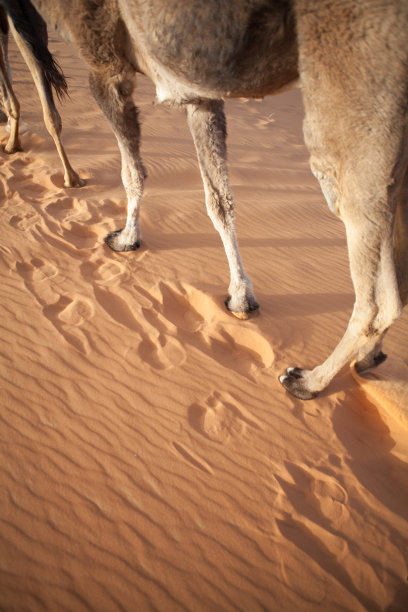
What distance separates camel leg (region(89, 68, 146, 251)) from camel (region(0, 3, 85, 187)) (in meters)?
1.55

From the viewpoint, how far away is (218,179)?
2.98 meters

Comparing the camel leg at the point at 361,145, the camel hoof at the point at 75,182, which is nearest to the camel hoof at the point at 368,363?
the camel leg at the point at 361,145

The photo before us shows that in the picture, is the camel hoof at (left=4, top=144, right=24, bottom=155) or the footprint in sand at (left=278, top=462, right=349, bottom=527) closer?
the footprint in sand at (left=278, top=462, right=349, bottom=527)

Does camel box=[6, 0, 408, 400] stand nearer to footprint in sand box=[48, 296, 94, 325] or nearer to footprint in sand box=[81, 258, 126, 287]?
footprint in sand box=[81, 258, 126, 287]

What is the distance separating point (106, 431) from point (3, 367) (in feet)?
3.05

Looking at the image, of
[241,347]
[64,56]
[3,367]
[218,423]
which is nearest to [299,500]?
[218,423]

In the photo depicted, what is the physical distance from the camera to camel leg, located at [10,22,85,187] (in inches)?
159

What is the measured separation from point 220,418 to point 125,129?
259 centimetres

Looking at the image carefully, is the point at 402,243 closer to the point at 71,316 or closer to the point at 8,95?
the point at 71,316

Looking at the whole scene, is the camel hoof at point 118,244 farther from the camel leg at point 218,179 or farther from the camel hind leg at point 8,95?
the camel hind leg at point 8,95

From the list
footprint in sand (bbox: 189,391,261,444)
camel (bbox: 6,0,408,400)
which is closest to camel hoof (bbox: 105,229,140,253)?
camel (bbox: 6,0,408,400)

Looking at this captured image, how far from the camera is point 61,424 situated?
7.34 ft

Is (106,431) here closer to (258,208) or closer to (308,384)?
(308,384)

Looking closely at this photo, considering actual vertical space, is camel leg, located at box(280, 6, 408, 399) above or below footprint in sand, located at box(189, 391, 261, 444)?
above
